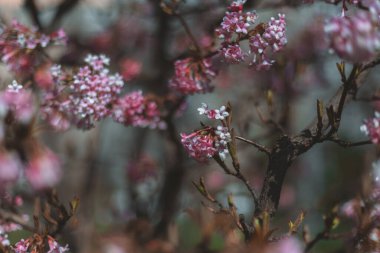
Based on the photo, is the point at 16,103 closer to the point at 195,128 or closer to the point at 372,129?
the point at 195,128

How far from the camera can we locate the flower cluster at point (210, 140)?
1717 mm

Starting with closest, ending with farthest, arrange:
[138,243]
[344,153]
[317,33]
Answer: [138,243] < [317,33] < [344,153]

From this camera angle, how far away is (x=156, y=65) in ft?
14.1

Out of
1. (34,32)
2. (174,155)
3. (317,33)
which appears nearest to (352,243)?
(34,32)

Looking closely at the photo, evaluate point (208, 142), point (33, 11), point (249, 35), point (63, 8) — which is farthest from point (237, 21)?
point (63, 8)

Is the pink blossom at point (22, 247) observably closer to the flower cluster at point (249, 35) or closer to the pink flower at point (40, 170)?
the pink flower at point (40, 170)

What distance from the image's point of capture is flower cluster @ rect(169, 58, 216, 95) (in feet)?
7.06

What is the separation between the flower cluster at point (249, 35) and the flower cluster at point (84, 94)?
19.2 inches

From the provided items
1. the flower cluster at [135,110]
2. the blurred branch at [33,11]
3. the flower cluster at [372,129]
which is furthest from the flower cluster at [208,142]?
the blurred branch at [33,11]

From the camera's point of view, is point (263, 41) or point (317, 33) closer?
point (263, 41)

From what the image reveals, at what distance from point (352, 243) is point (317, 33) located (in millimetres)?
2600

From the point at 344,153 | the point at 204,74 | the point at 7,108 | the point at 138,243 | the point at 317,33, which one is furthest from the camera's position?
the point at 344,153

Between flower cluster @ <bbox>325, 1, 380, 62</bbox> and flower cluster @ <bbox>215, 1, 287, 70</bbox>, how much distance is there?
Answer: 1.12 ft

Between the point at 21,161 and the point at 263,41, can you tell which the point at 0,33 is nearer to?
the point at 21,161
